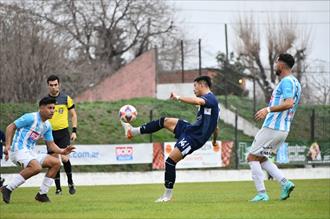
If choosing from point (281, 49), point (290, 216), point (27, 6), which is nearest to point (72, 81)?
point (27, 6)

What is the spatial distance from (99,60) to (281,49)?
43.2 ft

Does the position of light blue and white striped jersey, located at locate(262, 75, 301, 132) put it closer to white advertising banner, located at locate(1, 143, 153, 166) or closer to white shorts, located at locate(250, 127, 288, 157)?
white shorts, located at locate(250, 127, 288, 157)

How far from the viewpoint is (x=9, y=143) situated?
12852 mm

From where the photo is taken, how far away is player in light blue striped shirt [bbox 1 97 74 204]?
13.1 meters

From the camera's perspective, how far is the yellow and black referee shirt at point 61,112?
16216 mm

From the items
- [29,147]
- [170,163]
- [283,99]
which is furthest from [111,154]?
[283,99]

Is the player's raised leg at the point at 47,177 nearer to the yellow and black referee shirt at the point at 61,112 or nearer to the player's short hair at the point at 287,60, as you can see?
the yellow and black referee shirt at the point at 61,112

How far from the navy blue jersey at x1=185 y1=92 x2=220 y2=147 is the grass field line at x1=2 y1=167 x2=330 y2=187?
54.5ft

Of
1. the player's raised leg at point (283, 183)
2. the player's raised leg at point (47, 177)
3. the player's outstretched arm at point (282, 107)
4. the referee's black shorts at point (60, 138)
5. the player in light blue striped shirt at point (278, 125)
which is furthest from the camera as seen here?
the referee's black shorts at point (60, 138)

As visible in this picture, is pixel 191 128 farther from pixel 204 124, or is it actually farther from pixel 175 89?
pixel 175 89

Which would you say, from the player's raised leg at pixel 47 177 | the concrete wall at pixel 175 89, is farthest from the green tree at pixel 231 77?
the player's raised leg at pixel 47 177

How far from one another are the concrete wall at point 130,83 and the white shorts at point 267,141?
118 ft

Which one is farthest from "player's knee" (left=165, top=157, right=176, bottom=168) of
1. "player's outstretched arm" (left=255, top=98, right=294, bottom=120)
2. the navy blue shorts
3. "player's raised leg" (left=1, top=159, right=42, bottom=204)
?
A: "player's raised leg" (left=1, top=159, right=42, bottom=204)

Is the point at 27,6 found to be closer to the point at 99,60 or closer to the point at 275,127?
the point at 99,60
